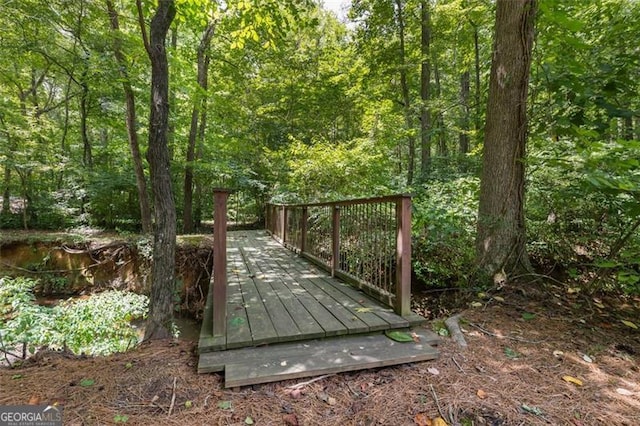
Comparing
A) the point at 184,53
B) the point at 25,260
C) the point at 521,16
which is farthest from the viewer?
the point at 184,53

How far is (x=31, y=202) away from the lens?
8.93 metres

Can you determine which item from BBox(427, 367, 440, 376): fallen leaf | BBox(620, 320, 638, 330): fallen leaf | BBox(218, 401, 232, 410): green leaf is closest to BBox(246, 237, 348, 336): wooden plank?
BBox(427, 367, 440, 376): fallen leaf

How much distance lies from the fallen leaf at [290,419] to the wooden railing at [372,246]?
4.44ft

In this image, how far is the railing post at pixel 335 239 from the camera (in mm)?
3947

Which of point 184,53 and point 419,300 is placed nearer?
point 419,300

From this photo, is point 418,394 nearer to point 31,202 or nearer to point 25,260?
point 25,260

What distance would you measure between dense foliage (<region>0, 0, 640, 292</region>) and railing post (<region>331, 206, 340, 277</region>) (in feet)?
3.54

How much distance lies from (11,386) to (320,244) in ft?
12.3

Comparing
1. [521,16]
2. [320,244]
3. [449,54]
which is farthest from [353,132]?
[521,16]

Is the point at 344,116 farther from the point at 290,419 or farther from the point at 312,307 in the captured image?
the point at 290,419

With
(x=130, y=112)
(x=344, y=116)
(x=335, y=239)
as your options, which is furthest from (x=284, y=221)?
(x=344, y=116)

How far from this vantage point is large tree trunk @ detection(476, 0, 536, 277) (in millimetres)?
3309

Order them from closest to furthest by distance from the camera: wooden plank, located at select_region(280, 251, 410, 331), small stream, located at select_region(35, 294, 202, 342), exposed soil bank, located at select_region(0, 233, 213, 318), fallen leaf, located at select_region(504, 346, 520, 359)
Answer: fallen leaf, located at select_region(504, 346, 520, 359)
wooden plank, located at select_region(280, 251, 410, 331)
small stream, located at select_region(35, 294, 202, 342)
exposed soil bank, located at select_region(0, 233, 213, 318)

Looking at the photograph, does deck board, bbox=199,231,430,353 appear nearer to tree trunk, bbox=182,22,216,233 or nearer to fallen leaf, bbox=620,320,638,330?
fallen leaf, bbox=620,320,638,330
